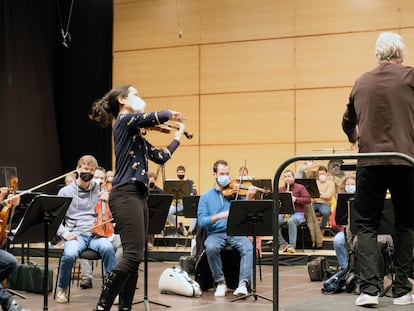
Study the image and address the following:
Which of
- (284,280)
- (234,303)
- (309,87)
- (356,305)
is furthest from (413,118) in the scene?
(309,87)

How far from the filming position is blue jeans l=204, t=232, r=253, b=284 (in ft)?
22.7

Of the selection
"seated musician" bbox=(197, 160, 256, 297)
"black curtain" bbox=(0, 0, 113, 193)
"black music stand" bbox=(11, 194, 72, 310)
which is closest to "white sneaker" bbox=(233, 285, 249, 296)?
"seated musician" bbox=(197, 160, 256, 297)

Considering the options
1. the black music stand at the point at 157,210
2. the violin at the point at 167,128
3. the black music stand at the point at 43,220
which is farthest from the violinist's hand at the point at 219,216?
the violin at the point at 167,128

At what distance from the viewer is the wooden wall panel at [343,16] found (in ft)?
41.0

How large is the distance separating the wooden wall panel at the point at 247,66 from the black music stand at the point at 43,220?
807 cm

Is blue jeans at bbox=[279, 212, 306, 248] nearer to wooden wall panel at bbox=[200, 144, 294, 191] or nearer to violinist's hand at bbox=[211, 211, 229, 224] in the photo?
wooden wall panel at bbox=[200, 144, 294, 191]

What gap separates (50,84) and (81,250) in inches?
333

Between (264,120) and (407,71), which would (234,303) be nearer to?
(407,71)

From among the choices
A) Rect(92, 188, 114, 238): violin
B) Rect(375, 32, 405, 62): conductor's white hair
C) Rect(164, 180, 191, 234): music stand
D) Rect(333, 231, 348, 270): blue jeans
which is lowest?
Rect(333, 231, 348, 270): blue jeans

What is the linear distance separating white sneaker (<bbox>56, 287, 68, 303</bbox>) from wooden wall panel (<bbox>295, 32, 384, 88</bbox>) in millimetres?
7612

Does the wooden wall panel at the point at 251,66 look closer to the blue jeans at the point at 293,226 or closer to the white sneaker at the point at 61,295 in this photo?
the blue jeans at the point at 293,226

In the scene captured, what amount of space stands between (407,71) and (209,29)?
10064 millimetres

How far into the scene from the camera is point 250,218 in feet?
21.7

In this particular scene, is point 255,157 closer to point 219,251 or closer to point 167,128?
point 219,251
